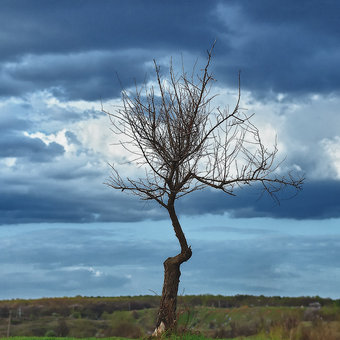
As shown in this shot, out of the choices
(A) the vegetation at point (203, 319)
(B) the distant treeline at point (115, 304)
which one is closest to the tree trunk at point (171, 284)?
(A) the vegetation at point (203, 319)

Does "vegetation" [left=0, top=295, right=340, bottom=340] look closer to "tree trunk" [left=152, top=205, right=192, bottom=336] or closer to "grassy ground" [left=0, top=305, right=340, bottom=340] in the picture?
"grassy ground" [left=0, top=305, right=340, bottom=340]

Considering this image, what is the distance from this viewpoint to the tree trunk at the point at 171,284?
13.4 metres

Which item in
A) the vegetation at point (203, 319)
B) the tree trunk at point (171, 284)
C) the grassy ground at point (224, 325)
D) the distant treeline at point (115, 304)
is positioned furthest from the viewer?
the distant treeline at point (115, 304)

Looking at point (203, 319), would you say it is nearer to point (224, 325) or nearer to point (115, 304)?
point (224, 325)

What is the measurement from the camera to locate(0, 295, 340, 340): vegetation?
21.6m

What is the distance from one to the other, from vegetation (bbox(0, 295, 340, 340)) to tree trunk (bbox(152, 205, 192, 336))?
0.94 metres

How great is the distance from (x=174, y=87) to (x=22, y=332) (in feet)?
66.4

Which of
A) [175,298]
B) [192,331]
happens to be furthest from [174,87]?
[192,331]

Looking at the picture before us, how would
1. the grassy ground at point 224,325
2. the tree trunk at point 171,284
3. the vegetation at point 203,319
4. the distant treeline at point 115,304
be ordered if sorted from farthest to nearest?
1. the distant treeline at point 115,304
2. the vegetation at point 203,319
3. the grassy ground at point 224,325
4. the tree trunk at point 171,284

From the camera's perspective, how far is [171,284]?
1352cm

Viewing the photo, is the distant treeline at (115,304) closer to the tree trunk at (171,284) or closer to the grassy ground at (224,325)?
the grassy ground at (224,325)

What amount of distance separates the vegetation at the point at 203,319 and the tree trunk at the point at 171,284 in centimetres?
94

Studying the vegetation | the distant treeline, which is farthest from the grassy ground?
the distant treeline

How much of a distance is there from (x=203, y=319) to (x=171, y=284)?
754cm
